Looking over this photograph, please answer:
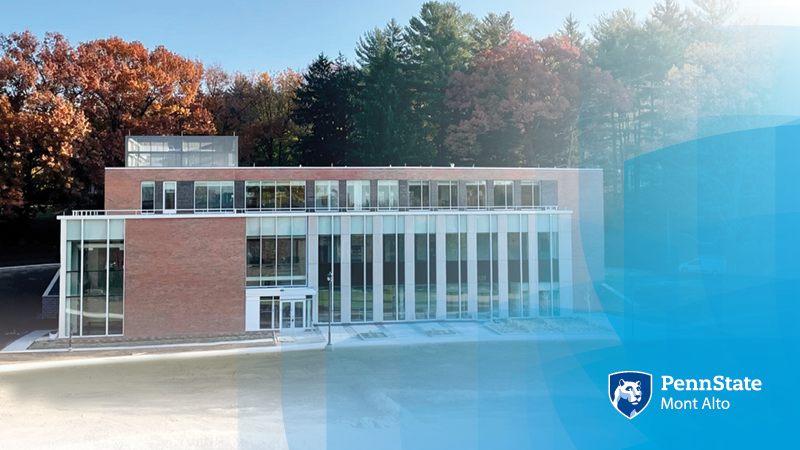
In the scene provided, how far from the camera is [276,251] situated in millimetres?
31328

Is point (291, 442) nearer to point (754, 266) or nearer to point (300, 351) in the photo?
point (300, 351)

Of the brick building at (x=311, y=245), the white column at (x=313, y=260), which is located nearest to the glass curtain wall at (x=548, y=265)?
the brick building at (x=311, y=245)

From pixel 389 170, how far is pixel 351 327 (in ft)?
31.5

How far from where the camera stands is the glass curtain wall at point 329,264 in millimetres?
31734

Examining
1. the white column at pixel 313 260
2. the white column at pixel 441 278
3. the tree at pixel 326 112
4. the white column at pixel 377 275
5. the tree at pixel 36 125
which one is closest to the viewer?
the white column at pixel 313 260

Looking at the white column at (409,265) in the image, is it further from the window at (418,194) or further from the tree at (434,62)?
the tree at (434,62)

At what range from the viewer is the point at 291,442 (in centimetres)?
1664

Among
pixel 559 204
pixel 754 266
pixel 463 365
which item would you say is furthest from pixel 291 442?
pixel 754 266

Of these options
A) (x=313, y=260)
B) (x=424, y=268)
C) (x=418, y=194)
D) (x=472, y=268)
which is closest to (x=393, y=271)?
(x=424, y=268)

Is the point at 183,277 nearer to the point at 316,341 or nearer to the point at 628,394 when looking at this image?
the point at 316,341

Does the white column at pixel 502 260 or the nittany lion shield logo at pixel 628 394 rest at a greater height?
the white column at pixel 502 260

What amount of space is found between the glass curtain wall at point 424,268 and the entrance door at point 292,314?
6.34 meters

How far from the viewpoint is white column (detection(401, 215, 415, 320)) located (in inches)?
1281

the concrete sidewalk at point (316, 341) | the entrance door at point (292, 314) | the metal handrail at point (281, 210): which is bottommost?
the concrete sidewalk at point (316, 341)
